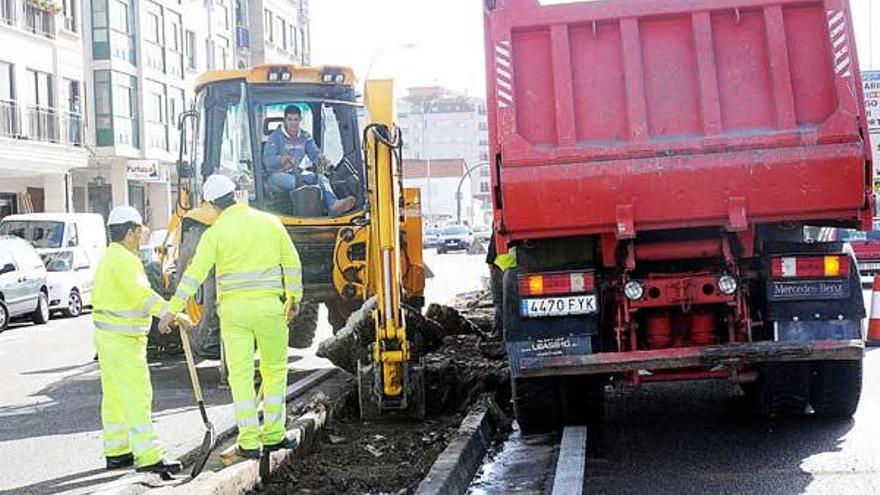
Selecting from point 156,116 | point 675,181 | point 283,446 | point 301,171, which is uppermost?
point 156,116

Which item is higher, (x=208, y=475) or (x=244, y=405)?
(x=244, y=405)

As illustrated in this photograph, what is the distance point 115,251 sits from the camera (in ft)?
24.9

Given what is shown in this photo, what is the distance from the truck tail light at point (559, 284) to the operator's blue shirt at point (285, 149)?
489 cm

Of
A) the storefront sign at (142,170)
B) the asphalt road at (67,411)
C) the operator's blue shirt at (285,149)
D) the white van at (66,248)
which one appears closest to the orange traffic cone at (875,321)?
the asphalt road at (67,411)

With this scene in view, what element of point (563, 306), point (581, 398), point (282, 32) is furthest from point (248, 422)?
point (282, 32)

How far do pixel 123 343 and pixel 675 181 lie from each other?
363cm

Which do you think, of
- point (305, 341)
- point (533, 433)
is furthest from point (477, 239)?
point (533, 433)

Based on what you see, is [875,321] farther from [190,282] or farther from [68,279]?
[68,279]

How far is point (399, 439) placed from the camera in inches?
332

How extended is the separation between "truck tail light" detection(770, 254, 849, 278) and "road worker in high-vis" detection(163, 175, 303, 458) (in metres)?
3.22

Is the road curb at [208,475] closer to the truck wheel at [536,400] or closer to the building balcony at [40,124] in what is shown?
the truck wheel at [536,400]

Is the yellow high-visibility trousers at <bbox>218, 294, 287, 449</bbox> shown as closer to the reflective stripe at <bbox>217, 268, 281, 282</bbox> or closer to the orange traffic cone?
the reflective stripe at <bbox>217, 268, 281, 282</bbox>

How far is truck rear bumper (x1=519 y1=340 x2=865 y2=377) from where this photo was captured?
24.7 ft

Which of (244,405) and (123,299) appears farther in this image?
(123,299)
